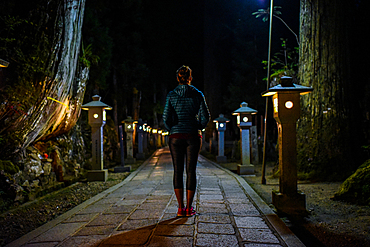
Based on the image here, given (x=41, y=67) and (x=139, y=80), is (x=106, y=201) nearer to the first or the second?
(x=41, y=67)

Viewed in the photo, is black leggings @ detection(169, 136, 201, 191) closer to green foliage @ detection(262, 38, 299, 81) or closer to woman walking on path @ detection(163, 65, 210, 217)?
woman walking on path @ detection(163, 65, 210, 217)

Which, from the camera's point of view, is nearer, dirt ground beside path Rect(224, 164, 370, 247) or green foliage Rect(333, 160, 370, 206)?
dirt ground beside path Rect(224, 164, 370, 247)

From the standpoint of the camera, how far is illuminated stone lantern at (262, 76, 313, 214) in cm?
423

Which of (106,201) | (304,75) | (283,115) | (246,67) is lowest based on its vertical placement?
(106,201)

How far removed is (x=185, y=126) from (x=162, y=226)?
1361 millimetres

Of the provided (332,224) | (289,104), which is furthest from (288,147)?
(332,224)

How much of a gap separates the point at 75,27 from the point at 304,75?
7644mm

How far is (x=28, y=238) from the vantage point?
3.10 metres

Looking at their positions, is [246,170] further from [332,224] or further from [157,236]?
[157,236]

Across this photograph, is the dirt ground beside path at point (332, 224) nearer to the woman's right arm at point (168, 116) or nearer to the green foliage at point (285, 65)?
the woman's right arm at point (168, 116)

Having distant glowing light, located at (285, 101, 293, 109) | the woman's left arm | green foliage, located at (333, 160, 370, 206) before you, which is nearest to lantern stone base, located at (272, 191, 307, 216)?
green foliage, located at (333, 160, 370, 206)

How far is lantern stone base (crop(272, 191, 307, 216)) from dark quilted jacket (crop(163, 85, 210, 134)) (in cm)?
Answer: 194

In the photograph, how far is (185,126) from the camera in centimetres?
355

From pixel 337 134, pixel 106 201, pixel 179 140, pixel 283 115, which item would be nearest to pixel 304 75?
pixel 337 134
